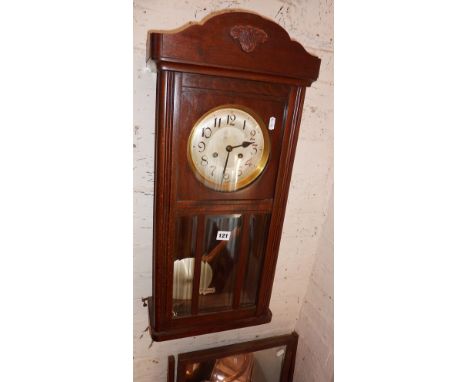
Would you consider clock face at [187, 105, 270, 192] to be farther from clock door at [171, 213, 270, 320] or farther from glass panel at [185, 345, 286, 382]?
glass panel at [185, 345, 286, 382]

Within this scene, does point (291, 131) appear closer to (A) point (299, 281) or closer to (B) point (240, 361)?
(A) point (299, 281)

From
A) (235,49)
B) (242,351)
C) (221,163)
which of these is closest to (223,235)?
(221,163)

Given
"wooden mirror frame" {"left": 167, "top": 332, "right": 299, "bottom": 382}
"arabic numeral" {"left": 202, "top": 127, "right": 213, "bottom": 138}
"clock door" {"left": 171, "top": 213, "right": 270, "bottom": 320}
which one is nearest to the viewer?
"arabic numeral" {"left": 202, "top": 127, "right": 213, "bottom": 138}

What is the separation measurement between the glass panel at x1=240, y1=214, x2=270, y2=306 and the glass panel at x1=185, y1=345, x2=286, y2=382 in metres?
0.46

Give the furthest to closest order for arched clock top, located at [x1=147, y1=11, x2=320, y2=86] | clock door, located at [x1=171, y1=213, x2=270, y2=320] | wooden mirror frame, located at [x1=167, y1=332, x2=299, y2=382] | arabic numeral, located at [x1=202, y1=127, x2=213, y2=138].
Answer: wooden mirror frame, located at [x1=167, y1=332, x2=299, y2=382]
clock door, located at [x1=171, y1=213, x2=270, y2=320]
arabic numeral, located at [x1=202, y1=127, x2=213, y2=138]
arched clock top, located at [x1=147, y1=11, x2=320, y2=86]

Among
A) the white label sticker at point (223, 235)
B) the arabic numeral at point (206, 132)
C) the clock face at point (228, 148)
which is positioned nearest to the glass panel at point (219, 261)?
the white label sticker at point (223, 235)

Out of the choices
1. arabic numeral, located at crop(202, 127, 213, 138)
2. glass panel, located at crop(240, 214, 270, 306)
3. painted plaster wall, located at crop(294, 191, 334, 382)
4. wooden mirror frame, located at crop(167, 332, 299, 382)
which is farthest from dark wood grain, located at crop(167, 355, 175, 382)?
arabic numeral, located at crop(202, 127, 213, 138)

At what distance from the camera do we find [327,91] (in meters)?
1.02

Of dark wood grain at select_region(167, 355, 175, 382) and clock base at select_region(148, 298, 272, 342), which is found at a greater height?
clock base at select_region(148, 298, 272, 342)

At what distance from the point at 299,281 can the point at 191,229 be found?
2.37 ft

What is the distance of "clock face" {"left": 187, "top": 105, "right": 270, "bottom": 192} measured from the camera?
0.76 m

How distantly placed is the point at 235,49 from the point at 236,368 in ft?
4.23

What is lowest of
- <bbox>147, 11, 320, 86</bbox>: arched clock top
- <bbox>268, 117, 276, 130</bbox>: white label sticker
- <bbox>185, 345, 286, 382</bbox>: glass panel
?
<bbox>185, 345, 286, 382</bbox>: glass panel

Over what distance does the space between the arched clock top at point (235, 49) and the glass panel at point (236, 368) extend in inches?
47.0
